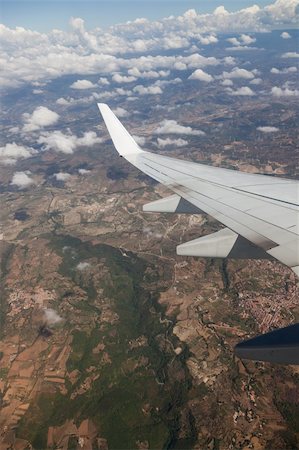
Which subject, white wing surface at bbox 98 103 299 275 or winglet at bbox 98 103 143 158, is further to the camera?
winglet at bbox 98 103 143 158

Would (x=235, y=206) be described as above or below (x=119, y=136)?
below

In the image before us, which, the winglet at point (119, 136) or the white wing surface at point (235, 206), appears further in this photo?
the winglet at point (119, 136)

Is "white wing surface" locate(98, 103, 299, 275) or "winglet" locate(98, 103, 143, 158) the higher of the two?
"winglet" locate(98, 103, 143, 158)

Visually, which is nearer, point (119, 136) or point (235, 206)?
point (235, 206)

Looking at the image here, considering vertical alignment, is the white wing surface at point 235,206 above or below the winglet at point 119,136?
below

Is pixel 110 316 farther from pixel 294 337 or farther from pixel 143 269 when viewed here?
pixel 294 337
